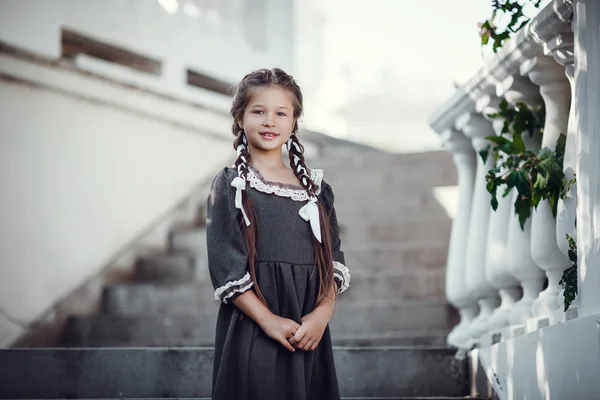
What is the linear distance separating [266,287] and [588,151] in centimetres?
93

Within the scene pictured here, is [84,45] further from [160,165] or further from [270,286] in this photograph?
[270,286]

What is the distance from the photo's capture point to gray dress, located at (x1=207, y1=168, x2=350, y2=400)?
2.58 metres

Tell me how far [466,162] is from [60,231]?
8.28 feet

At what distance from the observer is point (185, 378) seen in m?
3.72

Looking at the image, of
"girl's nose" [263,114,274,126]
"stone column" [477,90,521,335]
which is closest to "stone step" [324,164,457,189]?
"stone column" [477,90,521,335]

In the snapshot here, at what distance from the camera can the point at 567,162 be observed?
2.93m

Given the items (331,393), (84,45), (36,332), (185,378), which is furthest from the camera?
(84,45)

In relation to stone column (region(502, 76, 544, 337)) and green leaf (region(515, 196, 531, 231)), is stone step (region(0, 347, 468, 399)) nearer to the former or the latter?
stone column (region(502, 76, 544, 337))

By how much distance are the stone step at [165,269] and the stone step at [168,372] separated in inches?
86.5

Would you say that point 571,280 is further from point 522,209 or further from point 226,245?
point 226,245

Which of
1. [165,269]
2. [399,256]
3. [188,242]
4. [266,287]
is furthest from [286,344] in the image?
[188,242]

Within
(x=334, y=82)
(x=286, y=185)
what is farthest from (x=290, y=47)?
(x=334, y=82)

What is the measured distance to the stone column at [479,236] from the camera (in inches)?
154

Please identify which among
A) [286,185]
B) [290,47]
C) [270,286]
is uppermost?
[290,47]
